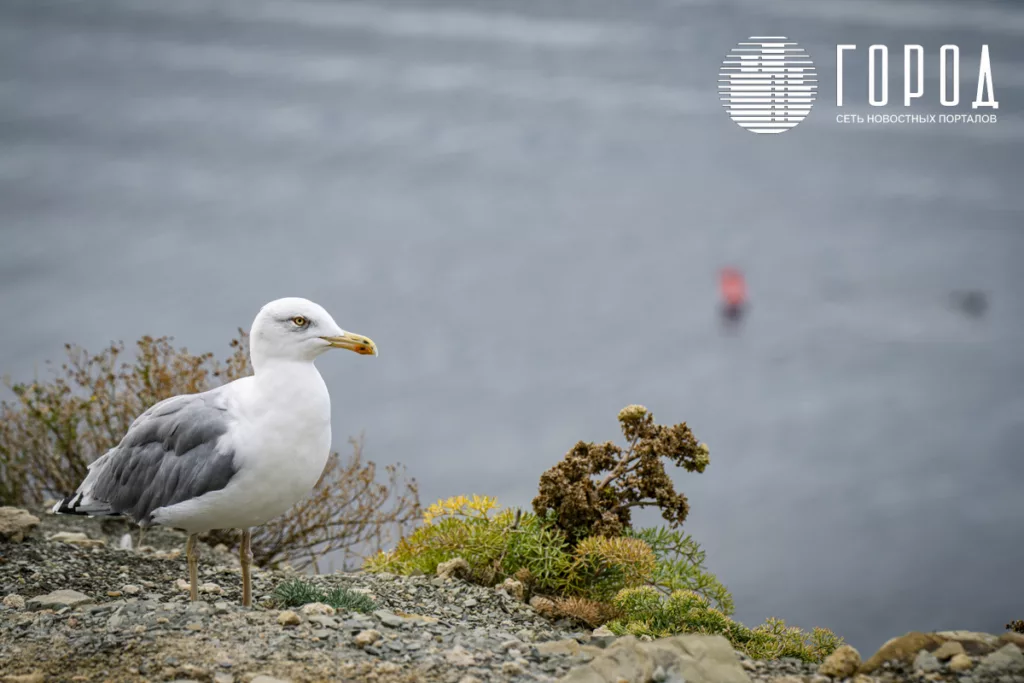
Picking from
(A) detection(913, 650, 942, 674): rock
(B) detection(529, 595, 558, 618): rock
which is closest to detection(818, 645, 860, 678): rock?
(A) detection(913, 650, 942, 674): rock

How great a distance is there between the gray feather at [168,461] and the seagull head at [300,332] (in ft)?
1.35

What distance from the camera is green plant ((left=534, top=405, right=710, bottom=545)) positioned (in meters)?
5.84

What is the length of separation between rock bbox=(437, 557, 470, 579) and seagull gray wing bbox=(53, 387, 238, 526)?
1.65m

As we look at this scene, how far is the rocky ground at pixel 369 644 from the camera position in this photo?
3922 mm

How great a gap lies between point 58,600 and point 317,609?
1512 mm

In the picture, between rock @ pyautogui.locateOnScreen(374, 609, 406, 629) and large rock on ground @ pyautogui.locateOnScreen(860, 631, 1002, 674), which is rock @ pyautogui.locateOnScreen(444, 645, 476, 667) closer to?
rock @ pyautogui.locateOnScreen(374, 609, 406, 629)

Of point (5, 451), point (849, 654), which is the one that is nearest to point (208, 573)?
point (5, 451)

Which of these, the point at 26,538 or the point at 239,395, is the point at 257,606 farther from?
the point at 26,538

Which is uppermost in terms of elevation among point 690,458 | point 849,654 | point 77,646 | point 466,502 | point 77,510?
point 690,458

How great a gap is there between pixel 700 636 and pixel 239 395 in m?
2.30

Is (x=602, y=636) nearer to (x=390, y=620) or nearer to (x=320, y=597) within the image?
(x=390, y=620)

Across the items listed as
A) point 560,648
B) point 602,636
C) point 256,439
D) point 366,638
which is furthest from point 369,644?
point 602,636

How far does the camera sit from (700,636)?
13.3 ft

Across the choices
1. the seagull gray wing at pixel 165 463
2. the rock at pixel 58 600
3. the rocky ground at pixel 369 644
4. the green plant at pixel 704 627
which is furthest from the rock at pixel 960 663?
the rock at pixel 58 600
